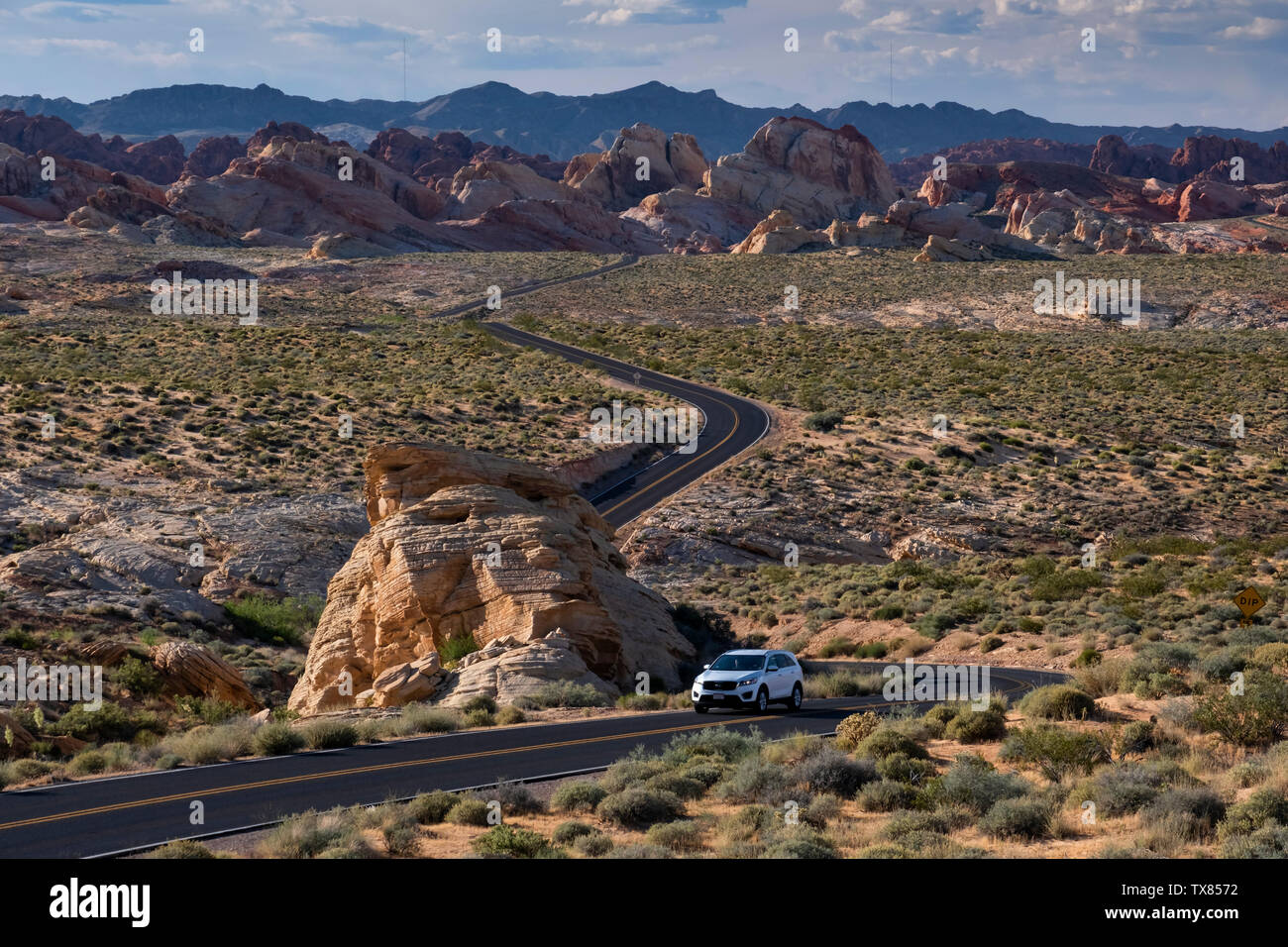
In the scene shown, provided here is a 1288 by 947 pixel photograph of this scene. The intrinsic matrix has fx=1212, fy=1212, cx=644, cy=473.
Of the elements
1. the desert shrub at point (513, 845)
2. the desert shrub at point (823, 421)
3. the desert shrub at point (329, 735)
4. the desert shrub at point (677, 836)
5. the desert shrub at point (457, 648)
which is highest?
the desert shrub at point (823, 421)

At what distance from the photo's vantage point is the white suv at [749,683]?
73.7ft

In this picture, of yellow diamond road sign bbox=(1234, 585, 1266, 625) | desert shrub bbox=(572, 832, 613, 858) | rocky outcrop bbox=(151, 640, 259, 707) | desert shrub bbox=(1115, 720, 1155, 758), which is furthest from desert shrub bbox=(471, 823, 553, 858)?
rocky outcrop bbox=(151, 640, 259, 707)

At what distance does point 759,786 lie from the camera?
14.0 metres

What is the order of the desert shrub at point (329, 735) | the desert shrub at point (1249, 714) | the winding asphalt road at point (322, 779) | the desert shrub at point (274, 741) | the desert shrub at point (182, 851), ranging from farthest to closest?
1. the desert shrub at point (329, 735)
2. the desert shrub at point (274, 741)
3. the desert shrub at point (1249, 714)
4. the winding asphalt road at point (322, 779)
5. the desert shrub at point (182, 851)

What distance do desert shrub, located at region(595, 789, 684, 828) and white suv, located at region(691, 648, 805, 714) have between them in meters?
8.99

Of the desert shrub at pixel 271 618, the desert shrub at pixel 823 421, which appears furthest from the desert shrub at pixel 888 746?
the desert shrub at pixel 823 421

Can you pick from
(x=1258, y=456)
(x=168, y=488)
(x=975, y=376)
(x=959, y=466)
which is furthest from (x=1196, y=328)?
(x=168, y=488)

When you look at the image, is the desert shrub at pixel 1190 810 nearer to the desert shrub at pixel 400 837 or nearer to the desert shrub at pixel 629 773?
the desert shrub at pixel 629 773

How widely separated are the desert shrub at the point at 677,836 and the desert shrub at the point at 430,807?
2.60 m

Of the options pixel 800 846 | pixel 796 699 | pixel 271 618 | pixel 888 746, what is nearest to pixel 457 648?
pixel 796 699

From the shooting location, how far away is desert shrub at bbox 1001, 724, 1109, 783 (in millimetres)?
14336

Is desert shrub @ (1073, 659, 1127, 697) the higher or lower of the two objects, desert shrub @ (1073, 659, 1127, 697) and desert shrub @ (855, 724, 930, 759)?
the lower

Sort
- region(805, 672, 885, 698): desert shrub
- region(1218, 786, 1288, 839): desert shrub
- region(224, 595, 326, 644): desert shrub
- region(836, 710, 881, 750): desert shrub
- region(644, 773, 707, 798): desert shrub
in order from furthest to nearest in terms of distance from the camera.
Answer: region(224, 595, 326, 644): desert shrub → region(805, 672, 885, 698): desert shrub → region(836, 710, 881, 750): desert shrub → region(644, 773, 707, 798): desert shrub → region(1218, 786, 1288, 839): desert shrub

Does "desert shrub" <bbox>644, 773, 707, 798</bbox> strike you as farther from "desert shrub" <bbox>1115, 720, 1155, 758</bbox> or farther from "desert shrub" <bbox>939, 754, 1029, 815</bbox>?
"desert shrub" <bbox>1115, 720, 1155, 758</bbox>
